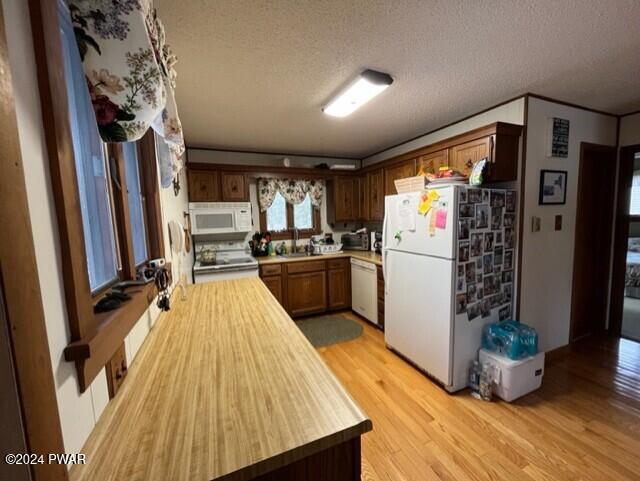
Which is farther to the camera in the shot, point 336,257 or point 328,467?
point 336,257

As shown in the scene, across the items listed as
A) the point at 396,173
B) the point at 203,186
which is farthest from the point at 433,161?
the point at 203,186

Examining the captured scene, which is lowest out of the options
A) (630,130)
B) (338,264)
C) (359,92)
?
(338,264)

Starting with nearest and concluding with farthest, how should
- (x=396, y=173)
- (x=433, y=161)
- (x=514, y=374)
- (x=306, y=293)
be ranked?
(x=514, y=374) < (x=433, y=161) < (x=396, y=173) < (x=306, y=293)

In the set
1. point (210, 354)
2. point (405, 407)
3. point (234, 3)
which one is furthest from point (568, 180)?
point (210, 354)

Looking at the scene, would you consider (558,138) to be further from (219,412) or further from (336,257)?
(219,412)

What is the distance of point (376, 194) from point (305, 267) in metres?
1.42

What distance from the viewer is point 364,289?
343cm

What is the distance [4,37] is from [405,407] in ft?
8.04

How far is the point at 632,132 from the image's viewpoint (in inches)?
101

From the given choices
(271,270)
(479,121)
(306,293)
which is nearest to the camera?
(479,121)

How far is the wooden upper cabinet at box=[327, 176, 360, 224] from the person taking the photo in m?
→ 4.00

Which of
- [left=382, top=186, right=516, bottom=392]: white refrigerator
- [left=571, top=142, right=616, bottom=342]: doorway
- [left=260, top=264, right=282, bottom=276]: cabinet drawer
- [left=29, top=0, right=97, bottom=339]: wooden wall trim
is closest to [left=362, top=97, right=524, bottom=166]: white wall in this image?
[left=382, top=186, right=516, bottom=392]: white refrigerator

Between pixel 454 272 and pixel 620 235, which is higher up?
pixel 620 235

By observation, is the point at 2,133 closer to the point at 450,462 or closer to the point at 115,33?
the point at 115,33
